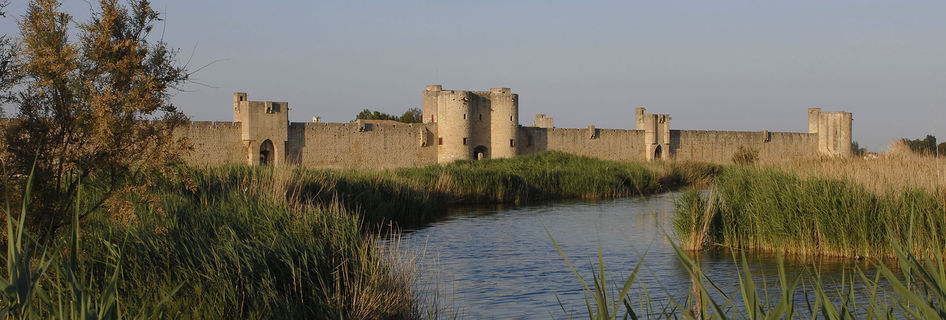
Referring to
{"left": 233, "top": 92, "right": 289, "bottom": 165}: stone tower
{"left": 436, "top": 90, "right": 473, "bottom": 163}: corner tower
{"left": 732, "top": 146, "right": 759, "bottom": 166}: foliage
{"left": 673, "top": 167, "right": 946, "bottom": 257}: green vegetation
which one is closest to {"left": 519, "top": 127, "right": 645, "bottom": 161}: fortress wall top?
{"left": 436, "top": 90, "right": 473, "bottom": 163}: corner tower

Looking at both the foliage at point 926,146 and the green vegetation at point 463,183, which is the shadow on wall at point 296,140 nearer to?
the green vegetation at point 463,183

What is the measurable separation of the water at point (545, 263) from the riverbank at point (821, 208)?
280 millimetres

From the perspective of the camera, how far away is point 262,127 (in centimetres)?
2723

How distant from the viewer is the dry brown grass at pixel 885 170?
7.83m

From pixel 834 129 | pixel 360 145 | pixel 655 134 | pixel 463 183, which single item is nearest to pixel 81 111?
pixel 463 183

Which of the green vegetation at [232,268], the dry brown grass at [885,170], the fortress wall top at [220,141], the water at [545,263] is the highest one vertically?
the fortress wall top at [220,141]

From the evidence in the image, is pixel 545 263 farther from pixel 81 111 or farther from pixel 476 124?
pixel 476 124

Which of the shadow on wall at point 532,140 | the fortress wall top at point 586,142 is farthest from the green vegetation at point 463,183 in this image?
the shadow on wall at point 532,140

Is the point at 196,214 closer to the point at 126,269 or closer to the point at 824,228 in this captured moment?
the point at 126,269

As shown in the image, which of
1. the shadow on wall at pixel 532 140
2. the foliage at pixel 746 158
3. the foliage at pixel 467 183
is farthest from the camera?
the shadow on wall at pixel 532 140

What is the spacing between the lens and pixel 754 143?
137 ft

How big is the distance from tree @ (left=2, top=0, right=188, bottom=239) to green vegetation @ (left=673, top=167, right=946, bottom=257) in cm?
469

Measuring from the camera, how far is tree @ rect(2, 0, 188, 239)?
15.6ft

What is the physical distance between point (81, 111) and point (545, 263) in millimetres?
5121
